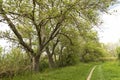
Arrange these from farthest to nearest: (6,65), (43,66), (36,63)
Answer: (43,66), (36,63), (6,65)

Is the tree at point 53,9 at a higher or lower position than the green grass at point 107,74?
higher

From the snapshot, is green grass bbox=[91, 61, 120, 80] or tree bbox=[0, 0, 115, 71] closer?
tree bbox=[0, 0, 115, 71]

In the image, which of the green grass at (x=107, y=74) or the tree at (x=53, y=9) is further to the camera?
the green grass at (x=107, y=74)

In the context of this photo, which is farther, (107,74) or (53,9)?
(107,74)

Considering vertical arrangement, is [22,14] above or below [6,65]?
above

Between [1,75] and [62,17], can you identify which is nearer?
[1,75]

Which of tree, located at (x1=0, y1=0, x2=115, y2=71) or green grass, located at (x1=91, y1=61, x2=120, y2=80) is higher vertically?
tree, located at (x1=0, y1=0, x2=115, y2=71)

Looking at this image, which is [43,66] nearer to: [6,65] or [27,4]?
[27,4]

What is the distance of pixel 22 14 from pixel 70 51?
2853 centimetres

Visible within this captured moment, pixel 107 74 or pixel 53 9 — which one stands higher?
pixel 53 9

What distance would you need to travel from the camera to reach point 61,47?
1827 inches

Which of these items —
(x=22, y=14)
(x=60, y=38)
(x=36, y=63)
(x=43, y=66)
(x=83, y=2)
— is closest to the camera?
(x=22, y=14)

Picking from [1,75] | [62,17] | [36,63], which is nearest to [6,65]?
[1,75]

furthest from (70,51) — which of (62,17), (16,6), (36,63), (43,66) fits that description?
(16,6)
